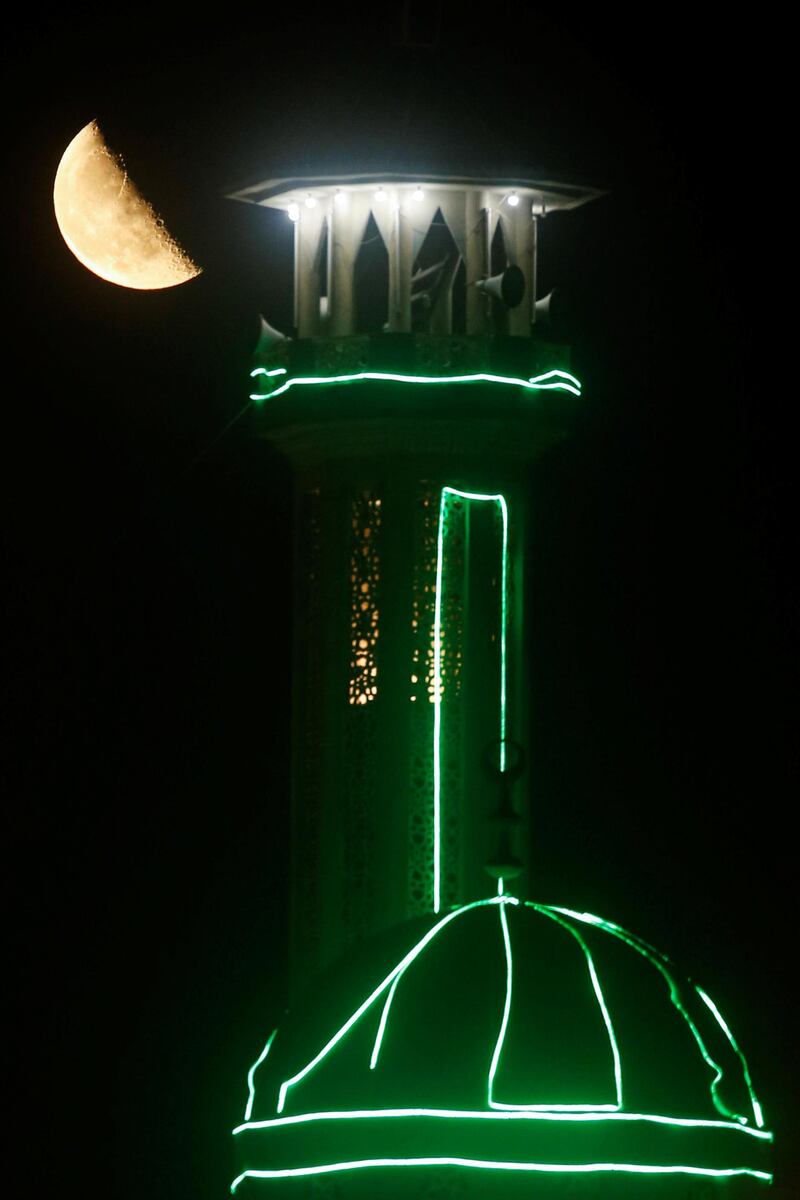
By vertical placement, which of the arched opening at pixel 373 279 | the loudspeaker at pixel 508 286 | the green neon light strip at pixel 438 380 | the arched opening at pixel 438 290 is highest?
the arched opening at pixel 373 279

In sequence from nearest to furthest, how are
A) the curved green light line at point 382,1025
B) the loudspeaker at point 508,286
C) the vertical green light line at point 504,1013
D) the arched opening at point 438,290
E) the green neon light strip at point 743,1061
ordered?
the vertical green light line at point 504,1013 → the curved green light line at point 382,1025 → the green neon light strip at point 743,1061 → the loudspeaker at point 508,286 → the arched opening at point 438,290

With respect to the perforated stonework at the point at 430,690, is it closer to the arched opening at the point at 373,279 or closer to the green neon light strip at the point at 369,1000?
the green neon light strip at the point at 369,1000

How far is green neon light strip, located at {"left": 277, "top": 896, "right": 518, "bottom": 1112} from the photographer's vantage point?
9.96m

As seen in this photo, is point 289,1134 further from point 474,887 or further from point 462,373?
point 462,373

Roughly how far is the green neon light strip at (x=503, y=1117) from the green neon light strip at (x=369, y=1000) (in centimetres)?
16

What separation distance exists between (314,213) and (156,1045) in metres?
4.60

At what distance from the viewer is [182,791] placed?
48.5ft

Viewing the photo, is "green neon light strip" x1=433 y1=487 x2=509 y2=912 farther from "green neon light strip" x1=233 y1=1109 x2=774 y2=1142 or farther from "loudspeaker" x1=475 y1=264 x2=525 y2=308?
"green neon light strip" x1=233 y1=1109 x2=774 y2=1142

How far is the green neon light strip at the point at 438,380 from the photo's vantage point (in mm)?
12047

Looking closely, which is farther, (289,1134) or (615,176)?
(615,176)

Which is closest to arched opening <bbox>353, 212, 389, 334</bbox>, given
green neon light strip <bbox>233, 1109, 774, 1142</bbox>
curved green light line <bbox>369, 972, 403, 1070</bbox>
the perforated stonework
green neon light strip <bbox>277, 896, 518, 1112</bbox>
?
the perforated stonework

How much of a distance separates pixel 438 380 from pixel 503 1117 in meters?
3.70

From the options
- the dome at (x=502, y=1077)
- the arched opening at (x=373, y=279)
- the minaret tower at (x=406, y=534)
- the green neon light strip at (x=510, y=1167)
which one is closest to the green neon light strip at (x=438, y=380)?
the minaret tower at (x=406, y=534)

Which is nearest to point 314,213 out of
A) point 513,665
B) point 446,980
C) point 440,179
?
point 440,179
